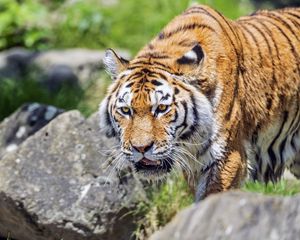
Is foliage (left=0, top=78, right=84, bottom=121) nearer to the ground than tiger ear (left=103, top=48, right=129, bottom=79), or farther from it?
nearer to the ground

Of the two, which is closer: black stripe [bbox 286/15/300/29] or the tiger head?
the tiger head

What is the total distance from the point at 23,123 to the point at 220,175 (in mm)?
2452

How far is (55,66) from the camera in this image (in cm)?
1132

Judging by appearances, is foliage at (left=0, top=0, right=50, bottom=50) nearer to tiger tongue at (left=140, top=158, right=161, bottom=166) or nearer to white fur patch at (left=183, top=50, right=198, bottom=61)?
white fur patch at (left=183, top=50, right=198, bottom=61)

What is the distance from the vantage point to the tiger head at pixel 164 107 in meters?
5.95

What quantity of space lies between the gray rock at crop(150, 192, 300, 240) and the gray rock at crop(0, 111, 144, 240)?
10.0 ft

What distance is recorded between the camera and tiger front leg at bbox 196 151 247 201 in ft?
20.4

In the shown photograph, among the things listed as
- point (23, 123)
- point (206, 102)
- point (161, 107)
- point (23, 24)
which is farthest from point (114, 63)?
point (23, 24)

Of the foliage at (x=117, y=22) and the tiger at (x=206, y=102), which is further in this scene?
the foliage at (x=117, y=22)

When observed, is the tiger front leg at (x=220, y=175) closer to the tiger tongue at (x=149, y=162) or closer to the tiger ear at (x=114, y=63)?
the tiger tongue at (x=149, y=162)

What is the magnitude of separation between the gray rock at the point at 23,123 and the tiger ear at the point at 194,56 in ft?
7.55

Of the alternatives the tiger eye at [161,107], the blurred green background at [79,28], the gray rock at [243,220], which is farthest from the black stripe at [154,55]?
the blurred green background at [79,28]

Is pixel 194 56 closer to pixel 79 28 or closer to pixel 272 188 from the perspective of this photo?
pixel 272 188

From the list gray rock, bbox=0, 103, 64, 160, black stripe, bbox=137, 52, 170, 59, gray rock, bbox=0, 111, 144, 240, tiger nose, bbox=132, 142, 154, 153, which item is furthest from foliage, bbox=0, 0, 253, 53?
tiger nose, bbox=132, 142, 154, 153
